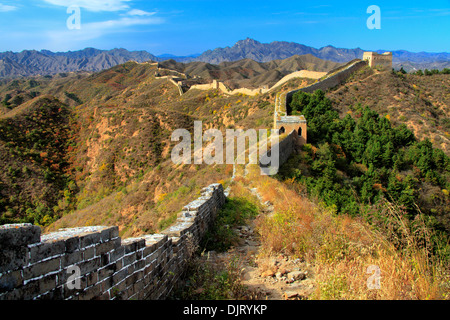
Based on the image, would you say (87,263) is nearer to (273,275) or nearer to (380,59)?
(273,275)

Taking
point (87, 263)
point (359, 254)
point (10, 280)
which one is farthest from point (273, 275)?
point (10, 280)

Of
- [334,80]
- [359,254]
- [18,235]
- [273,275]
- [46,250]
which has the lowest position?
[273,275]

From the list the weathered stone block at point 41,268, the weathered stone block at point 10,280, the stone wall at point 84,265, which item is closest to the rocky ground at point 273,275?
the stone wall at point 84,265

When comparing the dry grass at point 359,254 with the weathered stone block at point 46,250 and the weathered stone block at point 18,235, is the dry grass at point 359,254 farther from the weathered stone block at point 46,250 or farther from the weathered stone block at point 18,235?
the weathered stone block at point 18,235

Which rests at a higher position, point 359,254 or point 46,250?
point 46,250

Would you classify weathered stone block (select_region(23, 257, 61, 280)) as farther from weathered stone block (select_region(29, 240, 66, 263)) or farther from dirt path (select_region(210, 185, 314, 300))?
dirt path (select_region(210, 185, 314, 300))

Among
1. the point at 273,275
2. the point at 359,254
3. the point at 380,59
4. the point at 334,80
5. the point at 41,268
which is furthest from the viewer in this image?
the point at 380,59

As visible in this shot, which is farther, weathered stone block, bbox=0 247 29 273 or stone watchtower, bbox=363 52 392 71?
stone watchtower, bbox=363 52 392 71

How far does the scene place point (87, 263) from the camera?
107 inches

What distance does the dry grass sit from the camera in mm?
3287

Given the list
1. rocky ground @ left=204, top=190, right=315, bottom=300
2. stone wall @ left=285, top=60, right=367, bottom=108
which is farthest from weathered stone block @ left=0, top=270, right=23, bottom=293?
stone wall @ left=285, top=60, right=367, bottom=108

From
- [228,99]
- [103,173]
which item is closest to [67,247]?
[103,173]

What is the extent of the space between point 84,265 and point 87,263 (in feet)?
0.14
